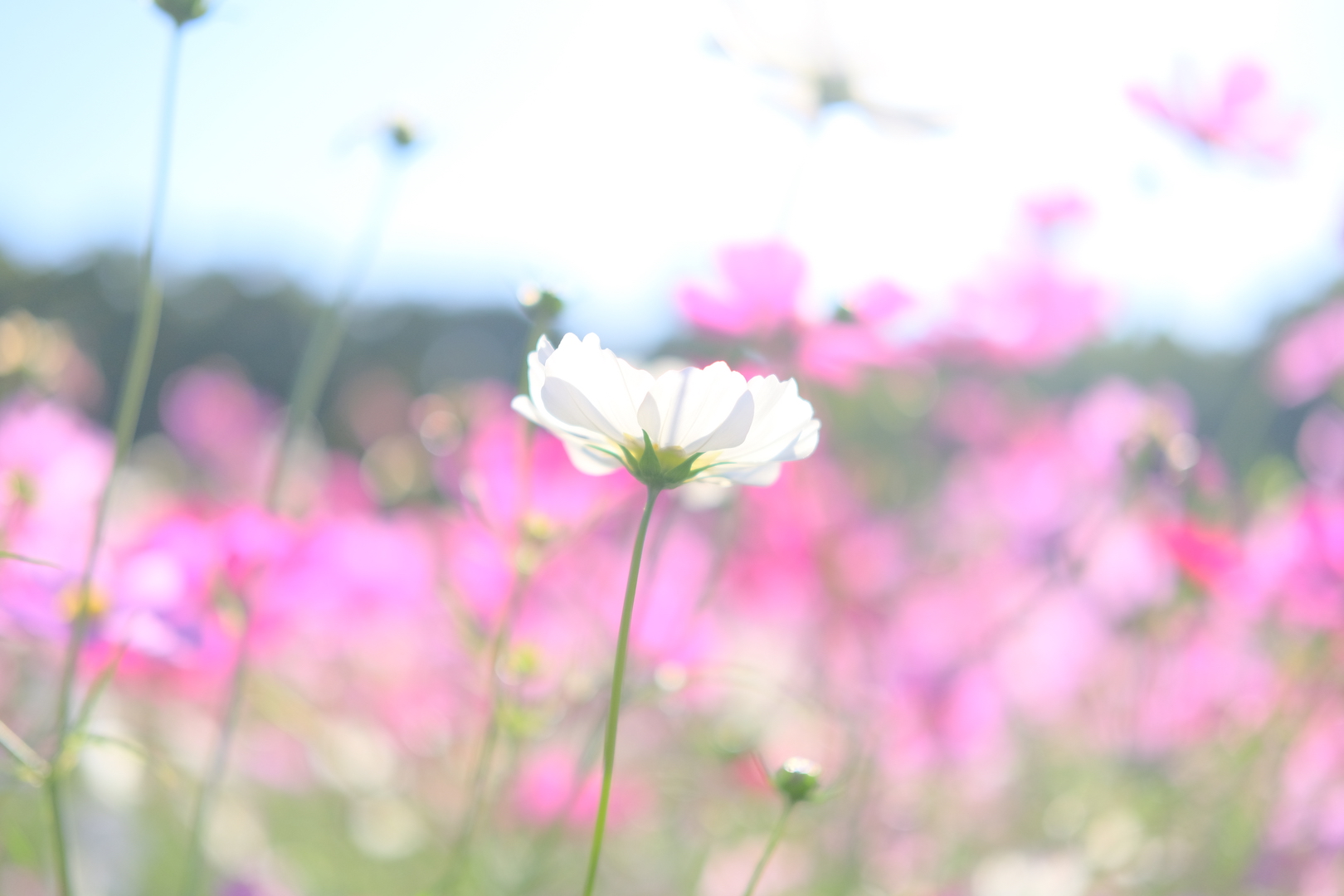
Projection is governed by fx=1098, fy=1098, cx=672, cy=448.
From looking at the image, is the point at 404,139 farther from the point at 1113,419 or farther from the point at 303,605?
the point at 1113,419

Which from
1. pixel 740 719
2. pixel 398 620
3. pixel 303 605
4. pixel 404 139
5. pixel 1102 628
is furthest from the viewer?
pixel 398 620

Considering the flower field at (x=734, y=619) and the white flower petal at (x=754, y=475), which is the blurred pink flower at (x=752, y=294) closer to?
the flower field at (x=734, y=619)

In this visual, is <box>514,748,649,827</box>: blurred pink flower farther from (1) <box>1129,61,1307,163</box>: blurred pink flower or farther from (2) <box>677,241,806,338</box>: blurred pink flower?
(1) <box>1129,61,1307,163</box>: blurred pink flower

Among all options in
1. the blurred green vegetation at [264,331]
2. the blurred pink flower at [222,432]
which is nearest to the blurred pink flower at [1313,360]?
the blurred pink flower at [222,432]

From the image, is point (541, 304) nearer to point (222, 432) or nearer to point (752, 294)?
point (752, 294)

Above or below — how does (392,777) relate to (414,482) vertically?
below

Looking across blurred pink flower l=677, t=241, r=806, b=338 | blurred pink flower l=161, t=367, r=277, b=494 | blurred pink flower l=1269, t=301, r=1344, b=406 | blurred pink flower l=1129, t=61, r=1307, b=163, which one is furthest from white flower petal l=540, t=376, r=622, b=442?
blurred pink flower l=161, t=367, r=277, b=494

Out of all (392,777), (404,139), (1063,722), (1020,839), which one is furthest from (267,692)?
(1063,722)
